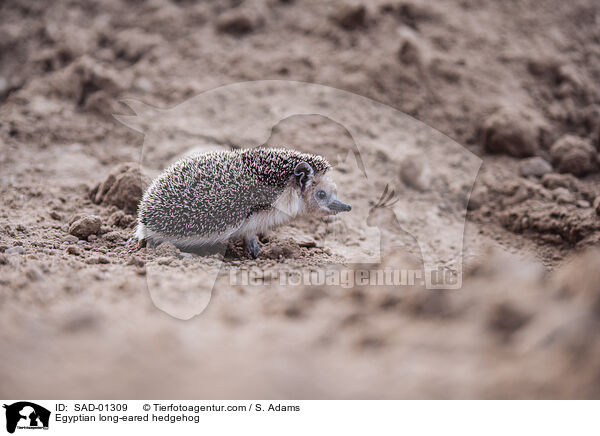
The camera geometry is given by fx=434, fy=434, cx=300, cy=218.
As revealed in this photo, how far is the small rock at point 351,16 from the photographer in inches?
337

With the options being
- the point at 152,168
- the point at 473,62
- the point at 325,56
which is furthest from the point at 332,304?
the point at 473,62

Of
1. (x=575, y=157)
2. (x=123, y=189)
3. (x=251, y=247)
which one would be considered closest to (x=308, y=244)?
(x=251, y=247)

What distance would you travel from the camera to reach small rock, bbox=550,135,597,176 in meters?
6.46

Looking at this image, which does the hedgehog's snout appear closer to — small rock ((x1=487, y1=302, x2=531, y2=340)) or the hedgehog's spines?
the hedgehog's spines

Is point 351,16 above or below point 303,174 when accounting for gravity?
above

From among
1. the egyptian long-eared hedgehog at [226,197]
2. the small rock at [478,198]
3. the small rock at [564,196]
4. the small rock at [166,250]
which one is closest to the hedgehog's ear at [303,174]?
the egyptian long-eared hedgehog at [226,197]

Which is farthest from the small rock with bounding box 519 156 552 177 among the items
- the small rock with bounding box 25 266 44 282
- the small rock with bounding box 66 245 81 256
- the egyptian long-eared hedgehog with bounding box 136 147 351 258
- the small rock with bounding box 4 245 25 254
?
the small rock with bounding box 4 245 25 254

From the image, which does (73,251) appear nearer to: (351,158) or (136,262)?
(136,262)

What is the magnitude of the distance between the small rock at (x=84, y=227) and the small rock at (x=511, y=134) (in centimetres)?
602
